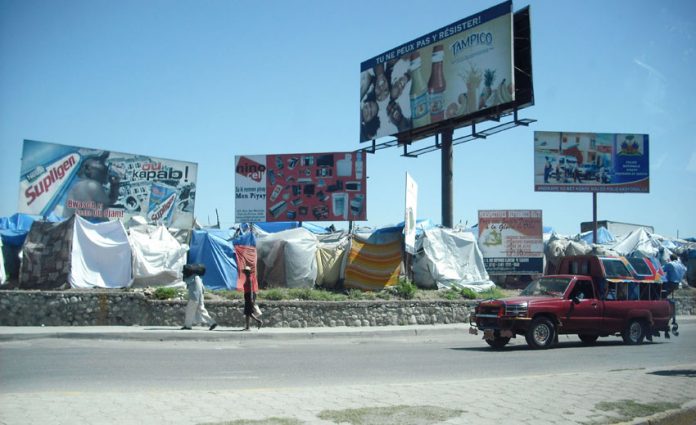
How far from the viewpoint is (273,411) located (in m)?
6.74

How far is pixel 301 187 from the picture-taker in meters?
30.3

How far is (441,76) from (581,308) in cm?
1538

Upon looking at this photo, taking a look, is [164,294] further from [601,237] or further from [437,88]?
[601,237]

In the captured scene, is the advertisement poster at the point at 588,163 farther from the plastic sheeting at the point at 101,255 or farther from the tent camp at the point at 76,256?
the tent camp at the point at 76,256

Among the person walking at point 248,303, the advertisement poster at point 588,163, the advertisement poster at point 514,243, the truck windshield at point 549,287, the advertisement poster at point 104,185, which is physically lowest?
the person walking at point 248,303

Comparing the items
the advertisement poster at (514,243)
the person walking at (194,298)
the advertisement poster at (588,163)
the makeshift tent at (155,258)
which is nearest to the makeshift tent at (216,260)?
the makeshift tent at (155,258)

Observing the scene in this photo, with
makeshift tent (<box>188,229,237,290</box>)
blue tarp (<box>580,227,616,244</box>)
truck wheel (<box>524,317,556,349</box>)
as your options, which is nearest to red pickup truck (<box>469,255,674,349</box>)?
truck wheel (<box>524,317,556,349</box>)

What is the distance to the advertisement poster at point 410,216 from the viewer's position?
2273cm

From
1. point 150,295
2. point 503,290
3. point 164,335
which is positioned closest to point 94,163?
point 150,295

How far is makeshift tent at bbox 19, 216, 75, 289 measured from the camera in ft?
65.1

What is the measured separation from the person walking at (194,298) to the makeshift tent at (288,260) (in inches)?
219

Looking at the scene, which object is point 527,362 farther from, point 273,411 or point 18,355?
point 18,355

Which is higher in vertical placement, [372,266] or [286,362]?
[372,266]

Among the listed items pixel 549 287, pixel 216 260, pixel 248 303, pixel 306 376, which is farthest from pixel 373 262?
pixel 306 376
